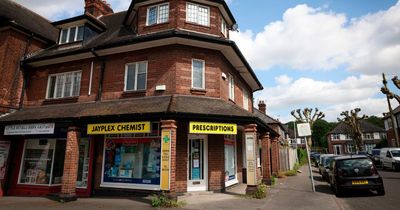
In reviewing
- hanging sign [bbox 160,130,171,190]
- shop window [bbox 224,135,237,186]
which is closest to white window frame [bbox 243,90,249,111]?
shop window [bbox 224,135,237,186]

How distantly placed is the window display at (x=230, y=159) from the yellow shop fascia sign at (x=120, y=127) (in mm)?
4471

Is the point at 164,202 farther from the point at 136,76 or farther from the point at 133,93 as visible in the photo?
the point at 136,76

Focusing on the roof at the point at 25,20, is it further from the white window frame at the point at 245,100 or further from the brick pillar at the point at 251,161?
the brick pillar at the point at 251,161

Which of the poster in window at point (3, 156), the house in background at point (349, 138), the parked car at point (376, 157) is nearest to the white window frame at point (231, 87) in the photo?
the poster in window at point (3, 156)

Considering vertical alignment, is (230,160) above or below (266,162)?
above

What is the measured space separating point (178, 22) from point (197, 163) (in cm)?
678

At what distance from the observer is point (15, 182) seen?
12.6 m

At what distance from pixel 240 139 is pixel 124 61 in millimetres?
7809

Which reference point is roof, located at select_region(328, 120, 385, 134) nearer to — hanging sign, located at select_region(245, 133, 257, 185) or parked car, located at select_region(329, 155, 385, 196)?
parked car, located at select_region(329, 155, 385, 196)

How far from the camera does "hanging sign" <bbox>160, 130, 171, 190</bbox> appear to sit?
871cm

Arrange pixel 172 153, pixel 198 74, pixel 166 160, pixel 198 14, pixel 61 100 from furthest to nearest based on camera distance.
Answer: pixel 61 100, pixel 198 14, pixel 198 74, pixel 172 153, pixel 166 160

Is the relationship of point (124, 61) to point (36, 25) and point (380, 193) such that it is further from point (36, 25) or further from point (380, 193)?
point (380, 193)

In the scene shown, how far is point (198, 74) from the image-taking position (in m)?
12.0

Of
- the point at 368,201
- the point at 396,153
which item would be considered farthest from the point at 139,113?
the point at 396,153
